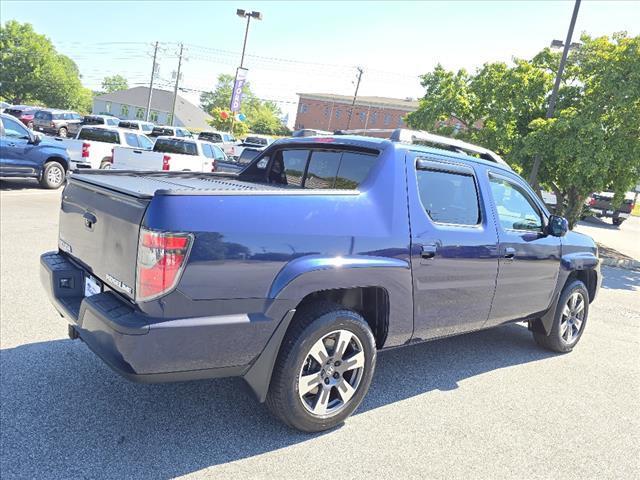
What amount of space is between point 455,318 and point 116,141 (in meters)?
13.8

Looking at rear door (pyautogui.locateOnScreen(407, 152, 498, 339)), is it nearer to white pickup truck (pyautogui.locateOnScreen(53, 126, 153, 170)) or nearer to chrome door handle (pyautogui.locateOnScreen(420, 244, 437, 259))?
chrome door handle (pyautogui.locateOnScreen(420, 244, 437, 259))

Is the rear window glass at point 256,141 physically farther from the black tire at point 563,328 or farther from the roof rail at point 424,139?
the black tire at point 563,328

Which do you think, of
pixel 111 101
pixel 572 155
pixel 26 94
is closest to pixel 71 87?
pixel 26 94

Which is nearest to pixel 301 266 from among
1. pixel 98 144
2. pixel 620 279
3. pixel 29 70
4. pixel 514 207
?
pixel 514 207

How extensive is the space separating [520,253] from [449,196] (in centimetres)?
99

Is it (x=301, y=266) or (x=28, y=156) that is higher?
(x=301, y=266)

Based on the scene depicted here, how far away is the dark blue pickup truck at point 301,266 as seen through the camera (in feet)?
8.31

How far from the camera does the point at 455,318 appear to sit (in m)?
3.88

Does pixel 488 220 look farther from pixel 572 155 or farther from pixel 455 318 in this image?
pixel 572 155

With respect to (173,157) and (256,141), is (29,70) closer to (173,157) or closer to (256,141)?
(256,141)

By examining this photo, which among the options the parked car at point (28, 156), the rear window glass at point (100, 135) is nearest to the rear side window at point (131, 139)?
the rear window glass at point (100, 135)

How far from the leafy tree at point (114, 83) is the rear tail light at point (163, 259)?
189 metres

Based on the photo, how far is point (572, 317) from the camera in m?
5.30

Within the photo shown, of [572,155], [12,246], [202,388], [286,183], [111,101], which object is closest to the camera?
[202,388]
